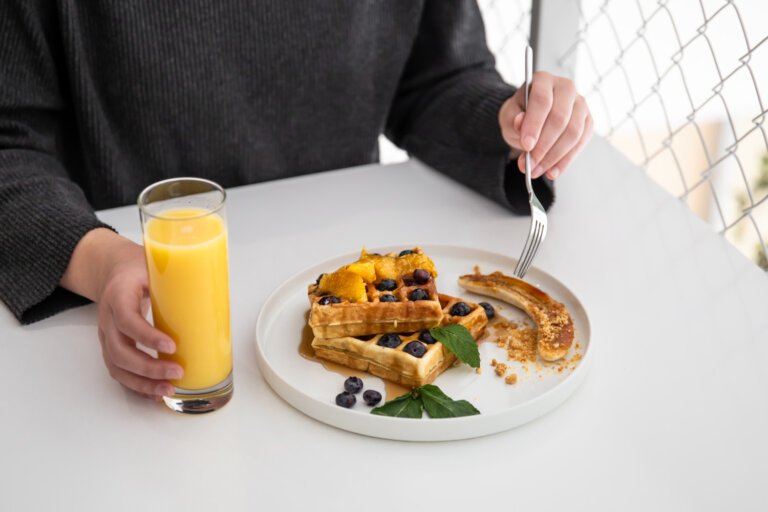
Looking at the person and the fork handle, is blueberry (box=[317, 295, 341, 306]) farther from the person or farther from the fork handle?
the fork handle

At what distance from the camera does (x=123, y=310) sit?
857mm

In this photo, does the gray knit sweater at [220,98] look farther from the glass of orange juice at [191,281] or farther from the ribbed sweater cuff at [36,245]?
the glass of orange juice at [191,281]

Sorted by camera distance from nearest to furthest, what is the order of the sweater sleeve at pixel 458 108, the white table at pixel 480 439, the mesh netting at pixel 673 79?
1. the white table at pixel 480 439
2. the sweater sleeve at pixel 458 108
3. the mesh netting at pixel 673 79

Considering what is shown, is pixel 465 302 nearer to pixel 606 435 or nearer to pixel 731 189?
pixel 606 435

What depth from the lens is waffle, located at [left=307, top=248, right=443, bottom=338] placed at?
35.6 inches

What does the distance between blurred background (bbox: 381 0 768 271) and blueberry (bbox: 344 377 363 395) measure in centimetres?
59

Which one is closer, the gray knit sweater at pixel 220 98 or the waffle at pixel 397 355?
the waffle at pixel 397 355

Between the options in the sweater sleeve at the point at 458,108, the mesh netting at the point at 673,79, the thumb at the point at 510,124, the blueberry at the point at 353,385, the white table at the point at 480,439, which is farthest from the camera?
the mesh netting at the point at 673,79

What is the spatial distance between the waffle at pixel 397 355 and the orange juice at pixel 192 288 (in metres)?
0.12

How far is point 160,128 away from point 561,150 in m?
0.69

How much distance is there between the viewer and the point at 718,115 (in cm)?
481

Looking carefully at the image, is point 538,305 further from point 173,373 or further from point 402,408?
point 173,373

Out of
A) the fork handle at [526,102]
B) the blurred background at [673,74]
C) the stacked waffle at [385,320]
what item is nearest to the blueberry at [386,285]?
the stacked waffle at [385,320]

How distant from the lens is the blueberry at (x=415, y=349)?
87 centimetres
